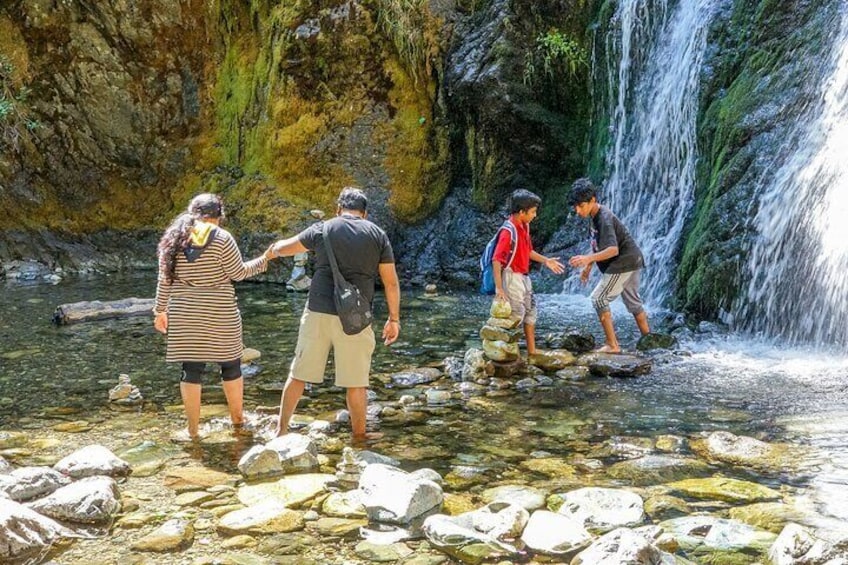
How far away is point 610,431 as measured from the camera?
627cm

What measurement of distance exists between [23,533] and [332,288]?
8.72 feet

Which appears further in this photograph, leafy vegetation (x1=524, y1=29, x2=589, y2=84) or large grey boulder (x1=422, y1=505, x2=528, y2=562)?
leafy vegetation (x1=524, y1=29, x2=589, y2=84)

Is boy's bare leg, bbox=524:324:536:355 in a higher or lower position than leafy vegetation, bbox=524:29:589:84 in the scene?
lower

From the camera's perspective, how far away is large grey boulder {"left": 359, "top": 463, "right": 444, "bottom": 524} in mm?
4430

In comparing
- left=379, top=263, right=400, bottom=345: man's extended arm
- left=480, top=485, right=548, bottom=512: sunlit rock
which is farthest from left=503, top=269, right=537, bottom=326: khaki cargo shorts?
left=480, top=485, right=548, bottom=512: sunlit rock

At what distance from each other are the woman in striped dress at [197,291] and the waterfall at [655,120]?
7.81 m

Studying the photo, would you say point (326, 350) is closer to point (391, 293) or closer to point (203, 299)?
point (391, 293)

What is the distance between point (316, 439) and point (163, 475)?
121 centimetres

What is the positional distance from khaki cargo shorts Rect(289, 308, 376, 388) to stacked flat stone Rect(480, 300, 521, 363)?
2.40 m

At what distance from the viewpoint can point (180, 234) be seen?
5.91 metres

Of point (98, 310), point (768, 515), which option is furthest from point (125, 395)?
point (768, 515)

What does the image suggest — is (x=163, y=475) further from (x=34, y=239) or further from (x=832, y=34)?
(x=34, y=239)

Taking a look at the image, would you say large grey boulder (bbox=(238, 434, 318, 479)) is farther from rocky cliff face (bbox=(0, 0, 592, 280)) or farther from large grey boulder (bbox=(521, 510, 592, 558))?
rocky cliff face (bbox=(0, 0, 592, 280))

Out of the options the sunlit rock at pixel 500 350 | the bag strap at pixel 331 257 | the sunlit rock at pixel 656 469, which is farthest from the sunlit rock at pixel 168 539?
the sunlit rock at pixel 500 350
